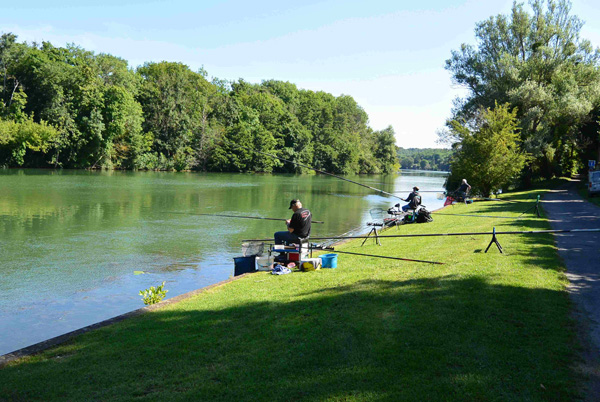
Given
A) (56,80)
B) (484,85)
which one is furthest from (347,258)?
(56,80)

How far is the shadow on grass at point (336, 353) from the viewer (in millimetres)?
4418

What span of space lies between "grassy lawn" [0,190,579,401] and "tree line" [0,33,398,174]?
45238 millimetres

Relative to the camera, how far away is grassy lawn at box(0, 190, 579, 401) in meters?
4.44

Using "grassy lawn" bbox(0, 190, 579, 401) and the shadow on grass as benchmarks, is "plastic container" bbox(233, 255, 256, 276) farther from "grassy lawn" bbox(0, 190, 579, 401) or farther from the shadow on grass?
the shadow on grass

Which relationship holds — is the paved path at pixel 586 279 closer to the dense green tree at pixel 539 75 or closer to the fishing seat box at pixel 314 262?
the fishing seat box at pixel 314 262

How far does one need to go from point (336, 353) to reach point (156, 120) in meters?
80.8

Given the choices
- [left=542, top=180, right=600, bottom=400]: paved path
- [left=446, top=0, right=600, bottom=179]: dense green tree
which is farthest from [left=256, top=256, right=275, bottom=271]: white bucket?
[left=446, top=0, right=600, bottom=179]: dense green tree

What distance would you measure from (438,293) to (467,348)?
1.97 m

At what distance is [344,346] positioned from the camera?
5398 millimetres

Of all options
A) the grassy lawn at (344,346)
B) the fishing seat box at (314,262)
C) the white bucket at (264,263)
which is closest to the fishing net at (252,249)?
the white bucket at (264,263)

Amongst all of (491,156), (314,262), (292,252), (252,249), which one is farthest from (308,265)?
(491,156)

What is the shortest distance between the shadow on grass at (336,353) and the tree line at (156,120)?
45.8 metres

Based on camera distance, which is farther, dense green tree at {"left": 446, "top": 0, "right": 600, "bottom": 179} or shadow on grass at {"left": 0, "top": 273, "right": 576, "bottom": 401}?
dense green tree at {"left": 446, "top": 0, "right": 600, "bottom": 179}

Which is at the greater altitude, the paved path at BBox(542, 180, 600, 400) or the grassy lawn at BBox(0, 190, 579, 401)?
the paved path at BBox(542, 180, 600, 400)
